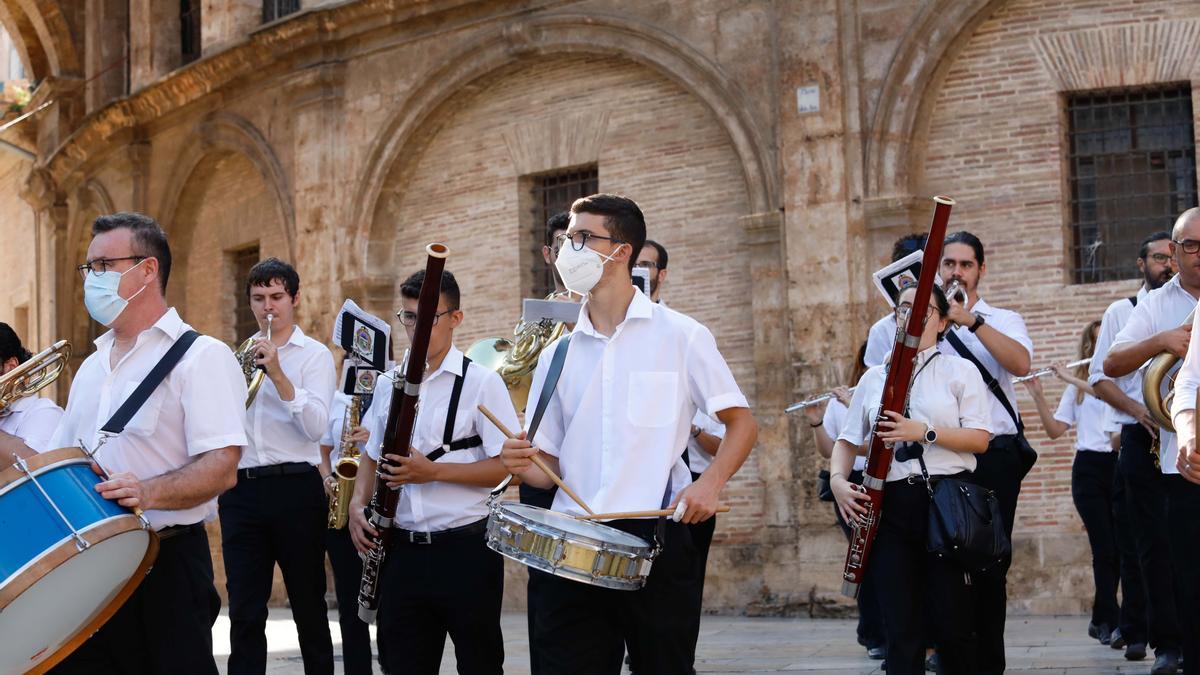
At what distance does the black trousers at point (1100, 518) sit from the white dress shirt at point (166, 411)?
5965 mm

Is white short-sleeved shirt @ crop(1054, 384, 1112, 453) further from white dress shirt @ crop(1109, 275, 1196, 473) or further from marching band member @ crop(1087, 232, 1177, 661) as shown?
white dress shirt @ crop(1109, 275, 1196, 473)

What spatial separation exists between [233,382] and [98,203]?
18196 mm

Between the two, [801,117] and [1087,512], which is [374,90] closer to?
[801,117]

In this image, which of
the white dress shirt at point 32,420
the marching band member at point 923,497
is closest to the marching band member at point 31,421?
the white dress shirt at point 32,420

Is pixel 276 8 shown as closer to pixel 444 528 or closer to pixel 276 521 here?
pixel 276 521

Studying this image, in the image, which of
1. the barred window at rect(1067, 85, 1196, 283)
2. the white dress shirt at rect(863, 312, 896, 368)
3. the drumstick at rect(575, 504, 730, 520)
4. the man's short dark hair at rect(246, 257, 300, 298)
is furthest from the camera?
the barred window at rect(1067, 85, 1196, 283)

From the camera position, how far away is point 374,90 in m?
16.9

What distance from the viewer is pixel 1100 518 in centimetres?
974

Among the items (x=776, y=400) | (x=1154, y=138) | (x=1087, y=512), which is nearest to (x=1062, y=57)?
(x=1154, y=138)

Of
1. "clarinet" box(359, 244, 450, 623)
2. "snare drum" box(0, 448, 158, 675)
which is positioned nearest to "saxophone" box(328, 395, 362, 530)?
"clarinet" box(359, 244, 450, 623)

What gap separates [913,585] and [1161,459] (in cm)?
107

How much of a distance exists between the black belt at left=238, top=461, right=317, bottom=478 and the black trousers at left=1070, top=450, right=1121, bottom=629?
4737 mm

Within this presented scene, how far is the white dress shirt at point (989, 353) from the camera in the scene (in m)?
7.43

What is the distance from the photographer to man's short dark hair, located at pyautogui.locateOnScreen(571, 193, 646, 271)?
5.32 meters
